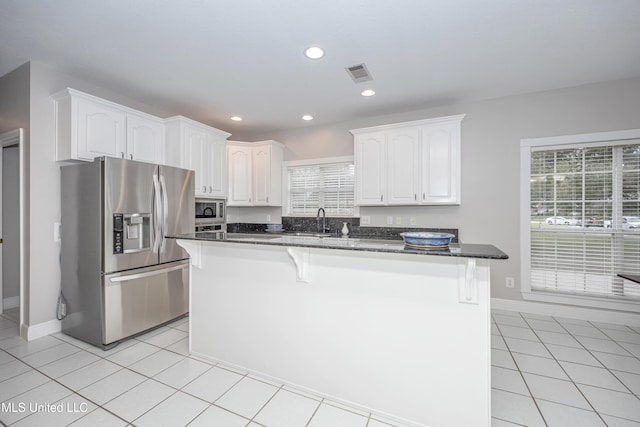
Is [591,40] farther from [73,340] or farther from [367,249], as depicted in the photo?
[73,340]

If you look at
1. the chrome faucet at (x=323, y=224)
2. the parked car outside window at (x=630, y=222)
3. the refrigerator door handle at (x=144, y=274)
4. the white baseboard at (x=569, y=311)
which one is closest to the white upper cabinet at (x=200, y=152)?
the refrigerator door handle at (x=144, y=274)

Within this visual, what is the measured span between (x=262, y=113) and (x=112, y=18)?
7.13 ft

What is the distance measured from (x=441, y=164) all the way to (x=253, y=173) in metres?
2.92

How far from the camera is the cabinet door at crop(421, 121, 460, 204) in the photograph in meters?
3.51

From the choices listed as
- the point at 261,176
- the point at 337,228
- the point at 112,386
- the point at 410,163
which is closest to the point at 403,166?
the point at 410,163

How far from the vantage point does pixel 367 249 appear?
1.55 metres

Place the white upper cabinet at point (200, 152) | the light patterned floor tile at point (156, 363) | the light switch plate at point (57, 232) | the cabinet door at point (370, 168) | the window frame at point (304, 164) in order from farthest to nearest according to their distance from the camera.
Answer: the window frame at point (304, 164), the cabinet door at point (370, 168), the white upper cabinet at point (200, 152), the light switch plate at point (57, 232), the light patterned floor tile at point (156, 363)

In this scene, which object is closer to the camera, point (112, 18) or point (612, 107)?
point (112, 18)

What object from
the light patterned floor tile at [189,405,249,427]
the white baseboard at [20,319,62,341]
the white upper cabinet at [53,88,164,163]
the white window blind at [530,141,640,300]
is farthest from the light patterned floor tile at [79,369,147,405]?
the white window blind at [530,141,640,300]

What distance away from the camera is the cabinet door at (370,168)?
153 inches

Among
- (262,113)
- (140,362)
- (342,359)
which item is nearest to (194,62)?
(262,113)

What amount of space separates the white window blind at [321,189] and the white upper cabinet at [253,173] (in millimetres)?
324

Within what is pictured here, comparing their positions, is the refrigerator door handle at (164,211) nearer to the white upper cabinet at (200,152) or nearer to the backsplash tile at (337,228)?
the white upper cabinet at (200,152)

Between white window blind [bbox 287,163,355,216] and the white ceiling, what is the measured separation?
4.39 ft
